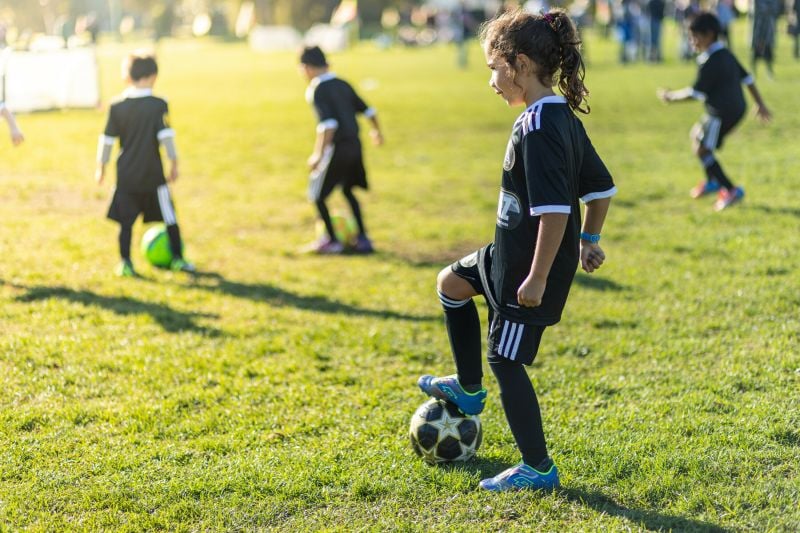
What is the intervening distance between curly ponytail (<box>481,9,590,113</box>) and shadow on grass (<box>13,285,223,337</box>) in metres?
3.51

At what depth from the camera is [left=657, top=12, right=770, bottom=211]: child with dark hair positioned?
378 inches

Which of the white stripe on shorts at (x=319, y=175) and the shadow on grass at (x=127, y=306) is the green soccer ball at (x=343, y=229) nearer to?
the white stripe on shorts at (x=319, y=175)

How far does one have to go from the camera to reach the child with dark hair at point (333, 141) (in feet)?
29.0

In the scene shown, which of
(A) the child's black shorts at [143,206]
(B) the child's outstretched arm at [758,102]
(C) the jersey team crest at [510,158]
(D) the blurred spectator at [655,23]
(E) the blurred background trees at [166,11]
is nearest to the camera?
(C) the jersey team crest at [510,158]

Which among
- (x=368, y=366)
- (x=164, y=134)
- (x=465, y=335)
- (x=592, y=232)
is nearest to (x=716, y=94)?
(x=164, y=134)

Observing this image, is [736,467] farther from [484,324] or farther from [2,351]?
[2,351]

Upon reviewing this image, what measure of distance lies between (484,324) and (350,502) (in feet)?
9.76

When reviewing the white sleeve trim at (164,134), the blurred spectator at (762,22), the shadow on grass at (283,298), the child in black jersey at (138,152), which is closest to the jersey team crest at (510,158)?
the shadow on grass at (283,298)

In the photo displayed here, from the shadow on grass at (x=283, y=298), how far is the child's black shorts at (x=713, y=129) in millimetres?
4788

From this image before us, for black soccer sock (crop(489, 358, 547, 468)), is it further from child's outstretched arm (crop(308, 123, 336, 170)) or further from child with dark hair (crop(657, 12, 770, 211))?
child with dark hair (crop(657, 12, 770, 211))

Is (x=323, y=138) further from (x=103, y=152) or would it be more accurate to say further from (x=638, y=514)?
(x=638, y=514)

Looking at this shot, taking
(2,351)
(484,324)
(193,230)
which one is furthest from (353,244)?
(2,351)

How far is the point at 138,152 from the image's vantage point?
316 inches

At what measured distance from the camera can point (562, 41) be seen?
3.67 metres
